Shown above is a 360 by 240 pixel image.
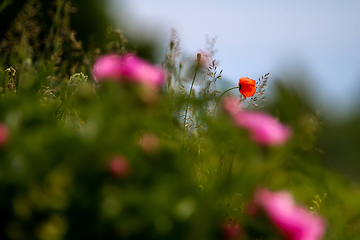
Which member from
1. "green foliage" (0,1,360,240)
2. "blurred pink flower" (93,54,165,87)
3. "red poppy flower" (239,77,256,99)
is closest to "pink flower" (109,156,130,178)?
"green foliage" (0,1,360,240)

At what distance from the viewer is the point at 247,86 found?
1660 millimetres

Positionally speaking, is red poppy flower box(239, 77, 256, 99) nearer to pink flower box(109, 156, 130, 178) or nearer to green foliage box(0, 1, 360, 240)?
green foliage box(0, 1, 360, 240)

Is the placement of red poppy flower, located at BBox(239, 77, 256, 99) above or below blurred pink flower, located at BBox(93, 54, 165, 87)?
below

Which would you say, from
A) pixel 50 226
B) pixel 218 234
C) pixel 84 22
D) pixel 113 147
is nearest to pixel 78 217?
pixel 50 226

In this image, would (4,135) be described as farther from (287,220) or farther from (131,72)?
(287,220)

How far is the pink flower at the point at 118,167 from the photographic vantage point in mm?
707

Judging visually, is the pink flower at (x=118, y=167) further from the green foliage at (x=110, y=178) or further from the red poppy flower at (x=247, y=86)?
the red poppy flower at (x=247, y=86)

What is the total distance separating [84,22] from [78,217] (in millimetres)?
11016

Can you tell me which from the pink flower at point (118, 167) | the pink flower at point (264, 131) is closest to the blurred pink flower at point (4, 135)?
the pink flower at point (118, 167)

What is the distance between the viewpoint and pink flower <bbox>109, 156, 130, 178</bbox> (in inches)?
27.8

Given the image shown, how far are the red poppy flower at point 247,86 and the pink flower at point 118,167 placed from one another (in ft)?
3.48

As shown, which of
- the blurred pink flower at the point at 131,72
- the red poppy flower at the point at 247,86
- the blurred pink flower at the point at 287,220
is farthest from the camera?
the red poppy flower at the point at 247,86

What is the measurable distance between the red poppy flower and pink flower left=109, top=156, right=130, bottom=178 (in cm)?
106

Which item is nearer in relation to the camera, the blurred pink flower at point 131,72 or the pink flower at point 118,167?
the pink flower at point 118,167
